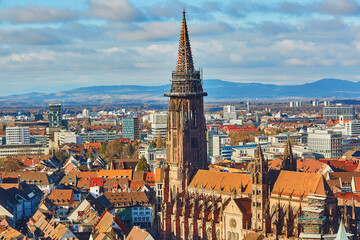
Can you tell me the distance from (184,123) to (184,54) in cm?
1259

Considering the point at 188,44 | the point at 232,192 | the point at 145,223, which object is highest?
the point at 188,44

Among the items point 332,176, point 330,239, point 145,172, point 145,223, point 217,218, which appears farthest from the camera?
point 145,172

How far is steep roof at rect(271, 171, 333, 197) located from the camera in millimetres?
91250

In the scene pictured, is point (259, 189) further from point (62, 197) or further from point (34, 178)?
point (34, 178)

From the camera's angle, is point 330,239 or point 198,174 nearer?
point 330,239

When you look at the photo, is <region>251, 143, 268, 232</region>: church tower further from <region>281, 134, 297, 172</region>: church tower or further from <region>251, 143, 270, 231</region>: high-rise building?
<region>281, 134, 297, 172</region>: church tower

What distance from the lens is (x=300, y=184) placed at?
94000 mm

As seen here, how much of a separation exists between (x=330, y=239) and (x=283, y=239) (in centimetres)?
1871

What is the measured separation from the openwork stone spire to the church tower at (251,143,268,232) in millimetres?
28256

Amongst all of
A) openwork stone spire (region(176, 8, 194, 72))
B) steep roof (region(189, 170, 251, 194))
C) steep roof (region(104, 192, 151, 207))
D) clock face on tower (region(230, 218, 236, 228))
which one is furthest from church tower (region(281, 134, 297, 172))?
steep roof (region(104, 192, 151, 207))

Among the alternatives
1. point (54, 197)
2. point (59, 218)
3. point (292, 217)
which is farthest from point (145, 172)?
point (292, 217)

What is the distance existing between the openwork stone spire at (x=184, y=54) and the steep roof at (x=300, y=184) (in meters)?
30.2

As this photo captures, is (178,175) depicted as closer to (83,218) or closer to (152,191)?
(83,218)

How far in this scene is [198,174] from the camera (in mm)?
116125
